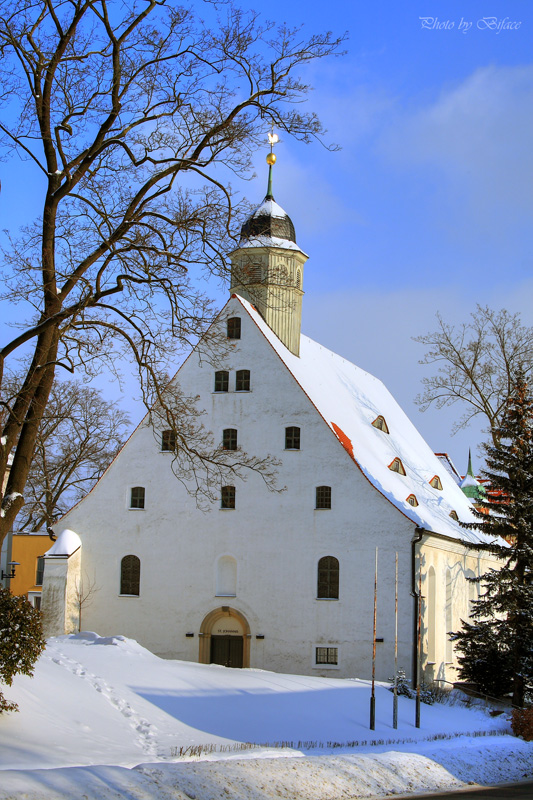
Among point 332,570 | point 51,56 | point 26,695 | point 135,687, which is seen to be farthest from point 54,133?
point 332,570

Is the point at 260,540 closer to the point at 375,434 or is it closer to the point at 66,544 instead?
the point at 66,544

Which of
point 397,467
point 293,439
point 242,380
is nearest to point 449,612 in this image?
point 397,467

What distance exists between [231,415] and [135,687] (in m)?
13.9

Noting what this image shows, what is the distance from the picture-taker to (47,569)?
3434 cm

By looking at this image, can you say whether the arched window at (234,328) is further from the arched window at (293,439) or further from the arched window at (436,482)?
the arched window at (436,482)

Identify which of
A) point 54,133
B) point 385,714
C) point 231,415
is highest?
point 54,133

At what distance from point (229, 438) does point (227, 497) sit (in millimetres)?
2082

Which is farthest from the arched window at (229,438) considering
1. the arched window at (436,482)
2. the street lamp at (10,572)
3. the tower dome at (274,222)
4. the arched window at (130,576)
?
the street lamp at (10,572)

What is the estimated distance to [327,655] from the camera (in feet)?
106

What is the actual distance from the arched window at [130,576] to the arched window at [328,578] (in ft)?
21.3

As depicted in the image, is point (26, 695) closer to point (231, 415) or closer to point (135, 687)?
point (135, 687)

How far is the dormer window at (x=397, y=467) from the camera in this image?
38.4 meters

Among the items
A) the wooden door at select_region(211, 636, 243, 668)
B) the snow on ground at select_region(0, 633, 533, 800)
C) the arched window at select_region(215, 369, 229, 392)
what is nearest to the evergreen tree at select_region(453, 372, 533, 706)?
the snow on ground at select_region(0, 633, 533, 800)

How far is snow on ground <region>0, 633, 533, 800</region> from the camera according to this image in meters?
13.8
